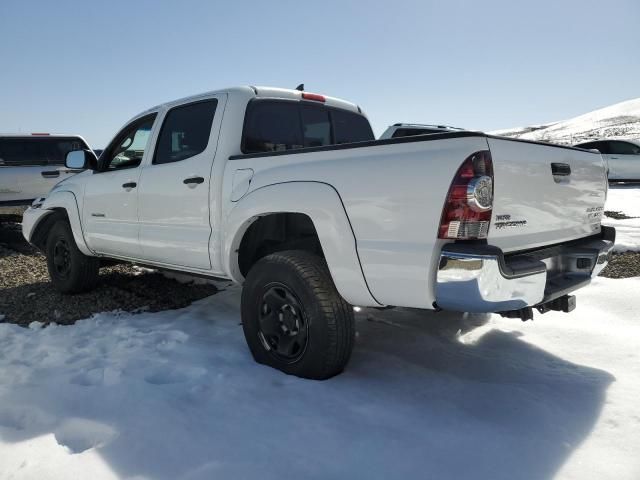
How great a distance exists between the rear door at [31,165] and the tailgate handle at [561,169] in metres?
8.40

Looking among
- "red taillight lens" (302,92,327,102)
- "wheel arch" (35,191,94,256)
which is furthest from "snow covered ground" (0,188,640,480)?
"red taillight lens" (302,92,327,102)

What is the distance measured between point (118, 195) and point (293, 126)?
172 cm

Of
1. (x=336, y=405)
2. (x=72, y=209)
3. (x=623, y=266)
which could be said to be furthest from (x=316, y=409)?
(x=623, y=266)

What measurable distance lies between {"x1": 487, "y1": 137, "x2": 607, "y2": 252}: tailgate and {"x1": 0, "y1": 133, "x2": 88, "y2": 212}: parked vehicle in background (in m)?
8.27

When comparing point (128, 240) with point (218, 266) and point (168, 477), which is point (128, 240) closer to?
point (218, 266)

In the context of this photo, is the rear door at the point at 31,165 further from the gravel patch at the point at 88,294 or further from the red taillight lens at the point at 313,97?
the red taillight lens at the point at 313,97

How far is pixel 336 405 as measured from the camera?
8.48 ft

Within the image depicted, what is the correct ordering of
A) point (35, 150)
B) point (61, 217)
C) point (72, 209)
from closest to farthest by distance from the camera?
point (72, 209) → point (61, 217) → point (35, 150)

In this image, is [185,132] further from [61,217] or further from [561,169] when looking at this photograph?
[561,169]

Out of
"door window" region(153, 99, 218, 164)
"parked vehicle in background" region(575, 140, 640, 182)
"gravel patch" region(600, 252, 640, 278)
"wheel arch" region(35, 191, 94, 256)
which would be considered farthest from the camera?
"parked vehicle in background" region(575, 140, 640, 182)

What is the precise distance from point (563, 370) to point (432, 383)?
2.84 ft

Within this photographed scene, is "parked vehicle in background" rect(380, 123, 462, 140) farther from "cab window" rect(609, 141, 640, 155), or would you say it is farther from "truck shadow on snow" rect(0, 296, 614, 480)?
"cab window" rect(609, 141, 640, 155)

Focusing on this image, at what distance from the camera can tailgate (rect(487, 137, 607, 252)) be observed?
2.32 m

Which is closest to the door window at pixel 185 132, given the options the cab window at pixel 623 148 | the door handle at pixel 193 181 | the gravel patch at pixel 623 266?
the door handle at pixel 193 181
